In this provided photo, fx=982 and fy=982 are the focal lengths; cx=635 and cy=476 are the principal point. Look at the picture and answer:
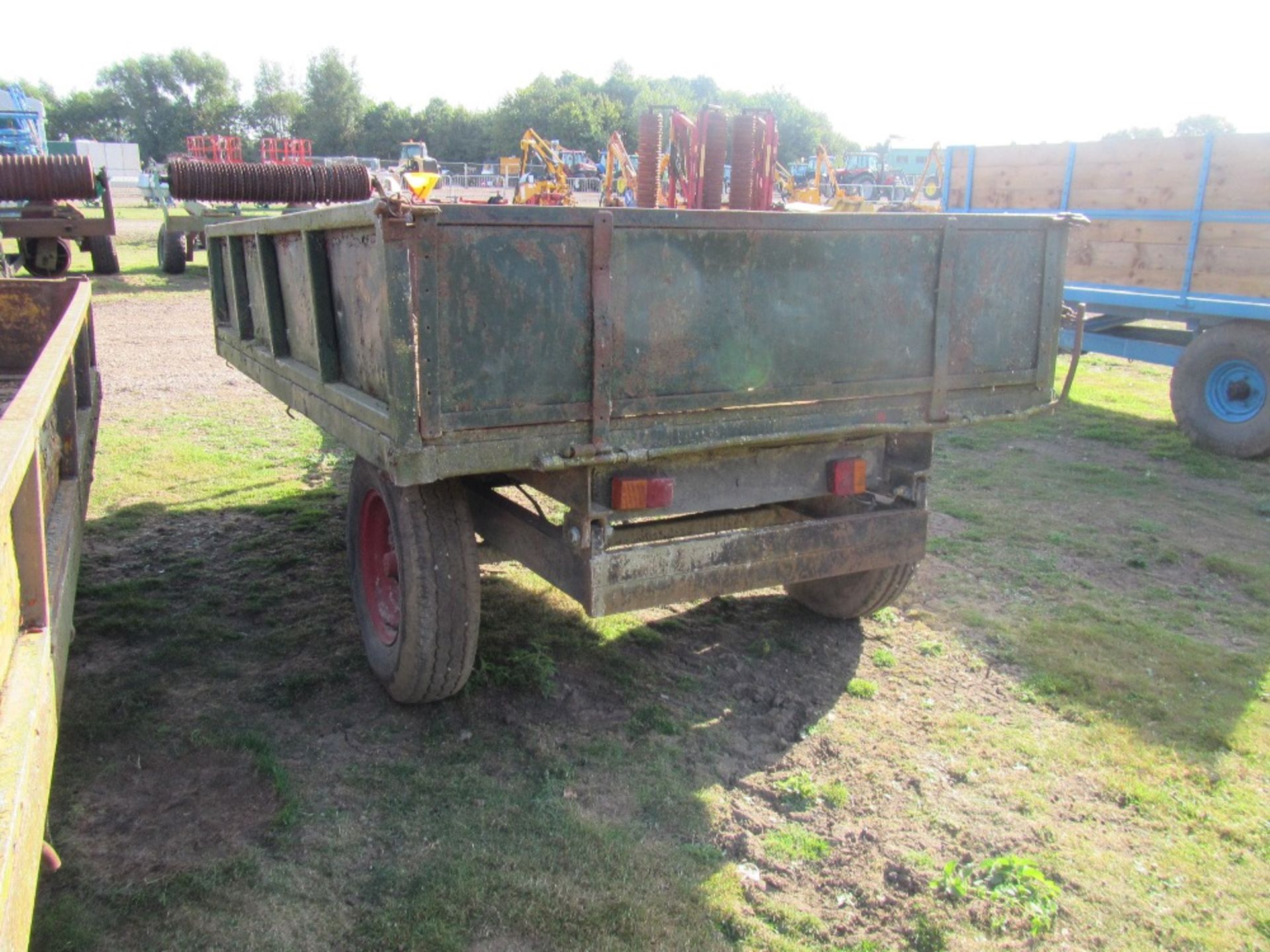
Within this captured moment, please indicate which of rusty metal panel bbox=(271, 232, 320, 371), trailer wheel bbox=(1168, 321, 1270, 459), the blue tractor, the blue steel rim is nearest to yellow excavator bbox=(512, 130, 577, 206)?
the blue tractor

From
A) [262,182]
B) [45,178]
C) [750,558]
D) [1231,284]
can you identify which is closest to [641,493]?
[750,558]

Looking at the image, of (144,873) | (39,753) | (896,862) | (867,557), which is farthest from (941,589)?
(39,753)

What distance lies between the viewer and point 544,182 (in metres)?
21.2

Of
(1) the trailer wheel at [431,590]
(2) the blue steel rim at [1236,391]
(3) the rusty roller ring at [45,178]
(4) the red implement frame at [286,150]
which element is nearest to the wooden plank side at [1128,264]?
(2) the blue steel rim at [1236,391]

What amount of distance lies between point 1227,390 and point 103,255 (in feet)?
53.0

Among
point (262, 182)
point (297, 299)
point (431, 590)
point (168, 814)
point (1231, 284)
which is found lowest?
point (168, 814)

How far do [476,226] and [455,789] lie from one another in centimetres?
175

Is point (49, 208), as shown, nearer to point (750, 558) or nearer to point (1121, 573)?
point (750, 558)

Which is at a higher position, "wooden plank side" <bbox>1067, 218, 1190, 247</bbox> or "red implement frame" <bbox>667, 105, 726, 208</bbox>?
"red implement frame" <bbox>667, 105, 726, 208</bbox>

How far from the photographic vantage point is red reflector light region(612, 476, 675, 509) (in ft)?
10.5

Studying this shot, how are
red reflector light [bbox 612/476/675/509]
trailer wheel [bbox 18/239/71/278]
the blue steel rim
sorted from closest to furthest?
1. red reflector light [bbox 612/476/675/509]
2. the blue steel rim
3. trailer wheel [bbox 18/239/71/278]

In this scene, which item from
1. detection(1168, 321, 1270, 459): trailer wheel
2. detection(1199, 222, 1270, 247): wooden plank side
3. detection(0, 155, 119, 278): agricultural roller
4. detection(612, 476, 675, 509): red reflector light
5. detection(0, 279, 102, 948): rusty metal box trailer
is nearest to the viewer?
detection(0, 279, 102, 948): rusty metal box trailer

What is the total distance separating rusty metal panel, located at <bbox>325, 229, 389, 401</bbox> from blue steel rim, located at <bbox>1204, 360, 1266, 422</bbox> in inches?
268

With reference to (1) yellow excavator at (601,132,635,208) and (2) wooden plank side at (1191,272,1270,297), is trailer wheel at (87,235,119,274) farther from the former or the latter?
(2) wooden plank side at (1191,272,1270,297)
